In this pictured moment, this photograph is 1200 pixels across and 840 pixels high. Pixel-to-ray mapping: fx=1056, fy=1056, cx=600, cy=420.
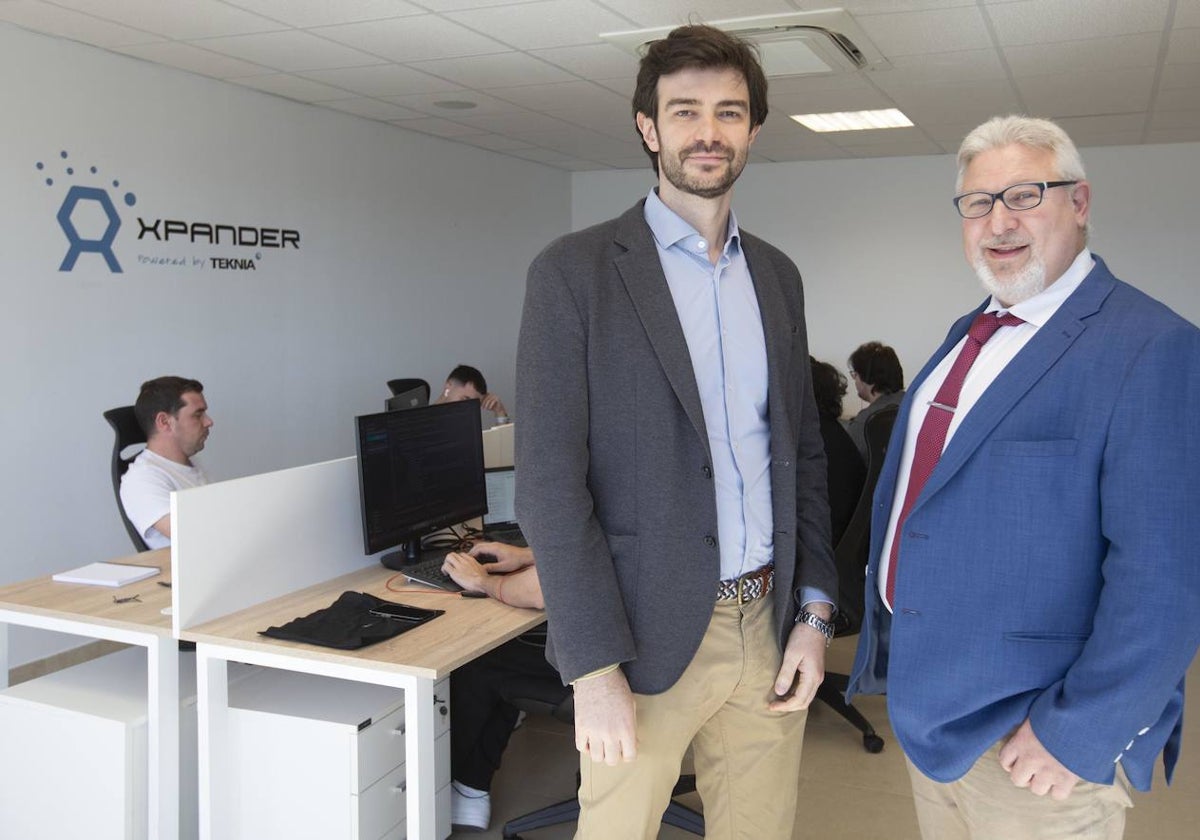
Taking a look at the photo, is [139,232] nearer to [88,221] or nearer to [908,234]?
[88,221]

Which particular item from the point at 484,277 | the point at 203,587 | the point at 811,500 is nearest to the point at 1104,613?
the point at 811,500

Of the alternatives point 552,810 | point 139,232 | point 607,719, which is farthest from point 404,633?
point 139,232

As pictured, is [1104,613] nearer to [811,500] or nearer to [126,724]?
[811,500]

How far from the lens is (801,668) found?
1705mm

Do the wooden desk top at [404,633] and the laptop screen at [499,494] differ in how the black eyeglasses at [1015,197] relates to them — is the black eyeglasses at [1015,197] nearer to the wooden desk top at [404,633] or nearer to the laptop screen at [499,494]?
the wooden desk top at [404,633]

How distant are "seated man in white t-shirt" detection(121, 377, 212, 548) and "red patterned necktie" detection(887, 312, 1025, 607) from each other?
2.69 m

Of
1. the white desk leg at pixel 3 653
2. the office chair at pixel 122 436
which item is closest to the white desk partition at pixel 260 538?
the white desk leg at pixel 3 653

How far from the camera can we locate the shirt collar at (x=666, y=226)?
5.43 ft

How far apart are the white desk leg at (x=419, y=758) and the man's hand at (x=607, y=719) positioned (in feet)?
3.02

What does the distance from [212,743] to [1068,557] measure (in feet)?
6.62

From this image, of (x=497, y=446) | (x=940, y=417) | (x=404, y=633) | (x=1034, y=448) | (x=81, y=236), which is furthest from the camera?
(x=81, y=236)

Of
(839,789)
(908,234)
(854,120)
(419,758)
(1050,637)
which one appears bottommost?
(839,789)

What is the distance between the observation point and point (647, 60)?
5.32 feet

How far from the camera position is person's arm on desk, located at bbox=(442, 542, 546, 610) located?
271 centimetres
